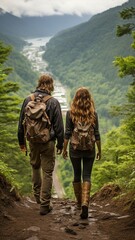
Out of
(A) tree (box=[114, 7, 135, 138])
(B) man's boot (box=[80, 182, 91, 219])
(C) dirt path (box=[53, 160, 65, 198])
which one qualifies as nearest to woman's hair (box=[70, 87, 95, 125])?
(B) man's boot (box=[80, 182, 91, 219])

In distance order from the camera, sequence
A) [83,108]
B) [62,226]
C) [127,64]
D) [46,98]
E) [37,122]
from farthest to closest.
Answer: [127,64] → [83,108] → [46,98] → [37,122] → [62,226]

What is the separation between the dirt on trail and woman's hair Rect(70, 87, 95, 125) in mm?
1610

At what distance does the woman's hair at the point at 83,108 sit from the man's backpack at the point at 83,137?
0.10 m

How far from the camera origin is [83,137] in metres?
5.32

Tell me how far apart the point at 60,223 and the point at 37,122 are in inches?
63.8

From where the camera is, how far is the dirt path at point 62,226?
14.2 ft

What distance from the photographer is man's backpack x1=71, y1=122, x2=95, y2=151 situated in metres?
5.34

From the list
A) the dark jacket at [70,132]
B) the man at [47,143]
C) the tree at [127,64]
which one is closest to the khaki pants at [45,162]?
the man at [47,143]

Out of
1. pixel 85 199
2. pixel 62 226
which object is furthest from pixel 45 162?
pixel 62 226

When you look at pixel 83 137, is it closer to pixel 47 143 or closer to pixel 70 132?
pixel 70 132

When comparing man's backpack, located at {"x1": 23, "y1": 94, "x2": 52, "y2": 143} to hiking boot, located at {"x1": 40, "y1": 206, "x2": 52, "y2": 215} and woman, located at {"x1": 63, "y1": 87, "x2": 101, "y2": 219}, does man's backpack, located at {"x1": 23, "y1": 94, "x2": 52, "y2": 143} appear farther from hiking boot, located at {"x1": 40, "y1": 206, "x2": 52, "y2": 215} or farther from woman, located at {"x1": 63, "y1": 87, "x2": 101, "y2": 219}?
hiking boot, located at {"x1": 40, "y1": 206, "x2": 52, "y2": 215}

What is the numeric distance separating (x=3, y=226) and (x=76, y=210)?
201cm

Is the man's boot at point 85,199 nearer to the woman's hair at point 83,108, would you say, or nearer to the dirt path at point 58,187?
the woman's hair at point 83,108

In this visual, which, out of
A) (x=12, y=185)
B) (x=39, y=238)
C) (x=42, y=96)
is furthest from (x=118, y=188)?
(x=39, y=238)
